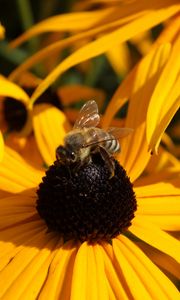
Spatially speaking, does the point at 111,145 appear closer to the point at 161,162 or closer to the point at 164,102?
the point at 164,102

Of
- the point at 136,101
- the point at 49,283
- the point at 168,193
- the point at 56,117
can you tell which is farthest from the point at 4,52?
the point at 49,283

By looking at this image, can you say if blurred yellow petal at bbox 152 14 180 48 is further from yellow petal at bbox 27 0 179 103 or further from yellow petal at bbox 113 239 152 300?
yellow petal at bbox 113 239 152 300

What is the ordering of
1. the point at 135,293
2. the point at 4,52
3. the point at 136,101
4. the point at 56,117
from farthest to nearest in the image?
the point at 4,52 → the point at 56,117 → the point at 136,101 → the point at 135,293

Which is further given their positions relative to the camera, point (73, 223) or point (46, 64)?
point (46, 64)

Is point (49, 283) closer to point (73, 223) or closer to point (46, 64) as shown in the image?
point (73, 223)

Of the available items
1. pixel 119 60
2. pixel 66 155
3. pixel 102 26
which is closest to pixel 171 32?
pixel 102 26

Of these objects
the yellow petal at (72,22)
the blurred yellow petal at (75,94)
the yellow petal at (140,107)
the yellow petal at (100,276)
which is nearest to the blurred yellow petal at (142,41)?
the blurred yellow petal at (75,94)

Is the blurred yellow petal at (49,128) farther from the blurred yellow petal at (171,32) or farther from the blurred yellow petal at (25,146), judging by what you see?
the blurred yellow petal at (171,32)
